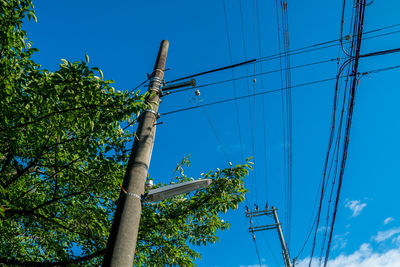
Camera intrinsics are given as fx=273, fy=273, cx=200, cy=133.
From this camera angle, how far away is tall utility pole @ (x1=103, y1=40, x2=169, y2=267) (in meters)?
2.90

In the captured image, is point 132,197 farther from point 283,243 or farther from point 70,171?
point 283,243

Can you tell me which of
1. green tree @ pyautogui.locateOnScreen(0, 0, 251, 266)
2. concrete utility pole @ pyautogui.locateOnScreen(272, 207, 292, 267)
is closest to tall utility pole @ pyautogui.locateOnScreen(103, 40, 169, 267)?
green tree @ pyautogui.locateOnScreen(0, 0, 251, 266)

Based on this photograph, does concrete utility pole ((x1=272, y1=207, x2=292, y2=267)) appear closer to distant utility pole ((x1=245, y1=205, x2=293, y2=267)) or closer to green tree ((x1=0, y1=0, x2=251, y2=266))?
distant utility pole ((x1=245, y1=205, x2=293, y2=267))

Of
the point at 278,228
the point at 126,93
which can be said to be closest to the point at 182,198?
the point at 126,93

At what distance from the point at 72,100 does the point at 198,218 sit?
3.57 meters

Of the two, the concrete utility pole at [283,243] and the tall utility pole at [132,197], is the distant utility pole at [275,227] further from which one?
the tall utility pole at [132,197]

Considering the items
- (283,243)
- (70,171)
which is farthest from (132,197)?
(283,243)

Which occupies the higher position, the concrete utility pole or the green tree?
the concrete utility pole

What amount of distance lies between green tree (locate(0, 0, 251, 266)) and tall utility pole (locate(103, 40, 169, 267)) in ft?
1.35

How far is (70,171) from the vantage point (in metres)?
5.55

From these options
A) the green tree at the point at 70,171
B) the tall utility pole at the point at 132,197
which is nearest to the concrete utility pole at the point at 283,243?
the green tree at the point at 70,171

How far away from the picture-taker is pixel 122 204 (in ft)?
10.8

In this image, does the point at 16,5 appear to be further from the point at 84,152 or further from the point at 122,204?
the point at 122,204

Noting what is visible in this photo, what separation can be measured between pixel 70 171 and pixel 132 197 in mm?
2851
